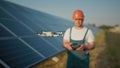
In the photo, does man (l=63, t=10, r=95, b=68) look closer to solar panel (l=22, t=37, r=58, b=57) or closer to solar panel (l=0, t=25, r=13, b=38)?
solar panel (l=0, t=25, r=13, b=38)

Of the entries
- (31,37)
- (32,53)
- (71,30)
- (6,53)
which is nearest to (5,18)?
(31,37)

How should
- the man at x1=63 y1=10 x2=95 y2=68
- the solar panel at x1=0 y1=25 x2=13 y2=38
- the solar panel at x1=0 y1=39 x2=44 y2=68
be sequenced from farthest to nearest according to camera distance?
1. the solar panel at x1=0 y1=25 x2=13 y2=38
2. the solar panel at x1=0 y1=39 x2=44 y2=68
3. the man at x1=63 y1=10 x2=95 y2=68

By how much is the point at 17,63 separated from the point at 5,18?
318cm

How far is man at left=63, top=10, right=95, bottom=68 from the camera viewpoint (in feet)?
14.5

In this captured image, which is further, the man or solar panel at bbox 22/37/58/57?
solar panel at bbox 22/37/58/57

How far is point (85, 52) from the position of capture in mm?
4543

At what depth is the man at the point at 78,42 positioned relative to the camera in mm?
4430

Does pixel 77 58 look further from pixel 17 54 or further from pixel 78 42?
pixel 17 54

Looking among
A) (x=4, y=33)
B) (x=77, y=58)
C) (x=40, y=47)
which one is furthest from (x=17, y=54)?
(x=77, y=58)

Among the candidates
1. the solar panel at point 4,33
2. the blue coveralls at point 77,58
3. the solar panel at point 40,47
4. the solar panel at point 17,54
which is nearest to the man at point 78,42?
the blue coveralls at point 77,58

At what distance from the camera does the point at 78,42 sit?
14.6 feet

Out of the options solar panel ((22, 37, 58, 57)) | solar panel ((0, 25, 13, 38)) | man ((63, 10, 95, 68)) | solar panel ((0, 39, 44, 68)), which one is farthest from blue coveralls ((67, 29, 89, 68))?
solar panel ((22, 37, 58, 57))

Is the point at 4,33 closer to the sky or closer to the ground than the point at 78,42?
closer to the ground

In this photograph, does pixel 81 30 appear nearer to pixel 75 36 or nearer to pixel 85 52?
pixel 75 36
